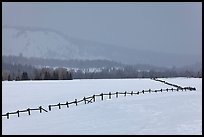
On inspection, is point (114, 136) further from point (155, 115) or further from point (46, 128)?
point (155, 115)

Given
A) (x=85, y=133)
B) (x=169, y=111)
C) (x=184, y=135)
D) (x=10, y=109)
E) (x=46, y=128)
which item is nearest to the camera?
(x=184, y=135)

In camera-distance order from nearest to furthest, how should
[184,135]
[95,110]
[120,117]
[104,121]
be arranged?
[184,135]
[104,121]
[120,117]
[95,110]

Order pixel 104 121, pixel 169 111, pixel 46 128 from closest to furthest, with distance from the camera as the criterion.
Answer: pixel 46 128, pixel 104 121, pixel 169 111

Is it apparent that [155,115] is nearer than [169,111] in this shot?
Yes

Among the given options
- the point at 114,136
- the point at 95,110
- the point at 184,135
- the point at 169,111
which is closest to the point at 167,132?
the point at 184,135

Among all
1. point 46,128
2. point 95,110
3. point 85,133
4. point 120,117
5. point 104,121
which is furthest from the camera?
point 95,110

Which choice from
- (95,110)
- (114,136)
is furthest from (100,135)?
(95,110)

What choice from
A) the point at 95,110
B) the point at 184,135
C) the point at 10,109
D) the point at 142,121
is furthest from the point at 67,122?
the point at 10,109

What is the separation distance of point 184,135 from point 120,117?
740cm

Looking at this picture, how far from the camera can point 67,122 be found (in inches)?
822

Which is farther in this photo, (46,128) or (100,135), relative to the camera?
(46,128)

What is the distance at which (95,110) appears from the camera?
26.7m

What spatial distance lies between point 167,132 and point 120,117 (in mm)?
6403

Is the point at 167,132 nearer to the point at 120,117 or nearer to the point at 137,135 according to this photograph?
the point at 137,135
